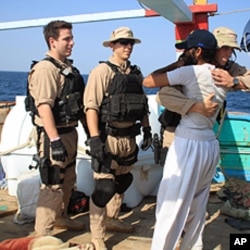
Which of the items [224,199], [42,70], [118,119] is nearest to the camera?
[42,70]

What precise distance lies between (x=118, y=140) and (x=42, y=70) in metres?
0.84

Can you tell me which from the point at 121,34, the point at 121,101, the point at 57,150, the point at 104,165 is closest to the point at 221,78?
the point at 121,101

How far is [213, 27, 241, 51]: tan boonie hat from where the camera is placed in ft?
9.35

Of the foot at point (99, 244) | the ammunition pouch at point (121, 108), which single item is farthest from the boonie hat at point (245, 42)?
the foot at point (99, 244)

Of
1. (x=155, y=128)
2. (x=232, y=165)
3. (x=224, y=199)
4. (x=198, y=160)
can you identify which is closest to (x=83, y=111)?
(x=198, y=160)

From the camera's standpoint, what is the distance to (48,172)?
126 inches

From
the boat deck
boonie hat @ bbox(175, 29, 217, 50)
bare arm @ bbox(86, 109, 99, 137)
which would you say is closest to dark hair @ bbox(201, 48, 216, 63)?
boonie hat @ bbox(175, 29, 217, 50)

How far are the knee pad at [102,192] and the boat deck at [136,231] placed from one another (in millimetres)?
419

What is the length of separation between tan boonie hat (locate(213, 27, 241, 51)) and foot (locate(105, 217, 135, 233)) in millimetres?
1831

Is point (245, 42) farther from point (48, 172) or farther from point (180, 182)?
point (48, 172)

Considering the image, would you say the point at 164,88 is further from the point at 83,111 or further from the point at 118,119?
the point at 83,111

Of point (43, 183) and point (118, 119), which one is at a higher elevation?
point (118, 119)

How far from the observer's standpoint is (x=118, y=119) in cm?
334

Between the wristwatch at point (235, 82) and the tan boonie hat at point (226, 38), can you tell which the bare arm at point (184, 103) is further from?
the tan boonie hat at point (226, 38)
